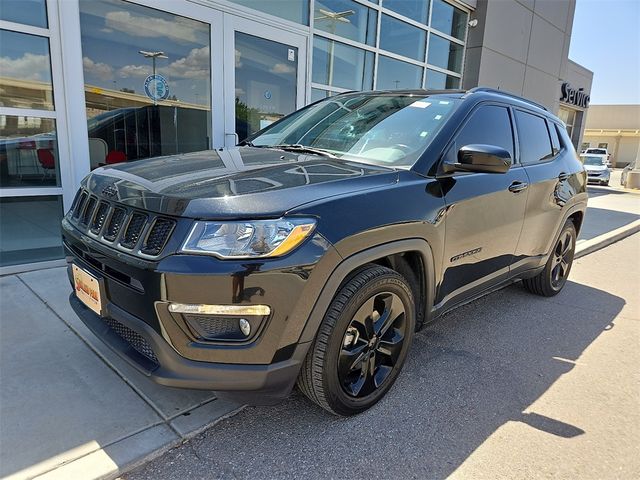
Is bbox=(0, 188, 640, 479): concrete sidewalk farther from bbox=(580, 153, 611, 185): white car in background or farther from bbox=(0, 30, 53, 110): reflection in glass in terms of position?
bbox=(580, 153, 611, 185): white car in background

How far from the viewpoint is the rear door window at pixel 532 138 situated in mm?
3742

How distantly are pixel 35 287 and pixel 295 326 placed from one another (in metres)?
3.04

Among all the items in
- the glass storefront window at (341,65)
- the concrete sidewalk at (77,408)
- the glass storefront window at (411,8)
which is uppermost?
the glass storefront window at (411,8)

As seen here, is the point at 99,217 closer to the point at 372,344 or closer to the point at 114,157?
the point at 372,344

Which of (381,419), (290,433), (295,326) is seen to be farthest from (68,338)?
(381,419)

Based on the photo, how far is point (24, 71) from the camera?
4.27m

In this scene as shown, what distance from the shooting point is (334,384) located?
2260mm

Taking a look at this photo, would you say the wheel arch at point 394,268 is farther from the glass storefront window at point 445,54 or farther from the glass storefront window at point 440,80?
the glass storefront window at point 445,54

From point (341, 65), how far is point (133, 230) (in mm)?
6975

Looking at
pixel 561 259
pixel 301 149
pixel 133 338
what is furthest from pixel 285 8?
pixel 133 338

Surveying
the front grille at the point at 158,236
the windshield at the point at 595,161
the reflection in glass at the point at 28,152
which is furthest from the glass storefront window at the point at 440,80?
the windshield at the point at 595,161

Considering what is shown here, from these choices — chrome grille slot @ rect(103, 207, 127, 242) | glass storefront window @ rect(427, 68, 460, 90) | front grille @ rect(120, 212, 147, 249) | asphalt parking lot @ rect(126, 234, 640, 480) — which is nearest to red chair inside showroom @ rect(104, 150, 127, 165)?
chrome grille slot @ rect(103, 207, 127, 242)

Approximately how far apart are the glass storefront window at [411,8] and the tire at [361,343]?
7874 millimetres

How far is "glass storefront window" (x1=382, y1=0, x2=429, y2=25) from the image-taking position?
8953mm
